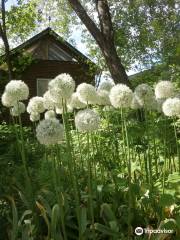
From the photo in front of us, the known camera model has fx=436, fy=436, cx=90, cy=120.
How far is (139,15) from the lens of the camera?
3759 centimetres

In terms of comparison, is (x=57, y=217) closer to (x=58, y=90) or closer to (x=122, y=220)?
(x=122, y=220)

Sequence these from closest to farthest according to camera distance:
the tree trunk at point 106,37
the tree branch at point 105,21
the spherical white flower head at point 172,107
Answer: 1. the spherical white flower head at point 172,107
2. the tree trunk at point 106,37
3. the tree branch at point 105,21

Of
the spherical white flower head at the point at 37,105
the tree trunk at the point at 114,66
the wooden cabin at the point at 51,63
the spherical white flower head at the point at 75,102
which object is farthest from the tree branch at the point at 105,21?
the wooden cabin at the point at 51,63

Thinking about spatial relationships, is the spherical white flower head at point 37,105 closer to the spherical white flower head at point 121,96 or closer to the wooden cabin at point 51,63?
the spherical white flower head at point 121,96

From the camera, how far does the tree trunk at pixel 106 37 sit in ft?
37.9

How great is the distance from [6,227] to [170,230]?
1531 mm

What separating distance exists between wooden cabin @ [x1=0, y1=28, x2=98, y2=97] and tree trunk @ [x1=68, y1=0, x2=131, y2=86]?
13232 millimetres

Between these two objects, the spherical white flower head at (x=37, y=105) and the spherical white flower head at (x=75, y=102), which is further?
the spherical white flower head at (x=37, y=105)

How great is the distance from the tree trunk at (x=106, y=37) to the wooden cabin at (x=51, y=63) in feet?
43.4

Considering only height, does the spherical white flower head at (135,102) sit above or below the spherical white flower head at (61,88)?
below

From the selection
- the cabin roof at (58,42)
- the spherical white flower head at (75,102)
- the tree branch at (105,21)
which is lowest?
the spherical white flower head at (75,102)

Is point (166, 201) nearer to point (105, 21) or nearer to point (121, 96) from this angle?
point (121, 96)

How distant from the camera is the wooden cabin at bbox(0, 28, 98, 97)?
26.2 metres

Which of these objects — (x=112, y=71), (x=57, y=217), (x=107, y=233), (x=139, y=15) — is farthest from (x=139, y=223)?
(x=139, y=15)
